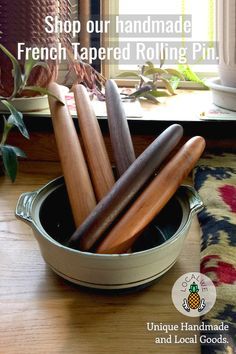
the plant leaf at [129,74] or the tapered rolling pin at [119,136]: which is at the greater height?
the plant leaf at [129,74]

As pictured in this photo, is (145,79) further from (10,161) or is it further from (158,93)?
(10,161)

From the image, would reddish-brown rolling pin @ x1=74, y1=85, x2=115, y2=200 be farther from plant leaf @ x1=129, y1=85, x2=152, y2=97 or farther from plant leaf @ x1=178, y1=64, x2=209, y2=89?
plant leaf @ x1=178, y1=64, x2=209, y2=89

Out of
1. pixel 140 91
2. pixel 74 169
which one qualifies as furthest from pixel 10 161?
pixel 140 91

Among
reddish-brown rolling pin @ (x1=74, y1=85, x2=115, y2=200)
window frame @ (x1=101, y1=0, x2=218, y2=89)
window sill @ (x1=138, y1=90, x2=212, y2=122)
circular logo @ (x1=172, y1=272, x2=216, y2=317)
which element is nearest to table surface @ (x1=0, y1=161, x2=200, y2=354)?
circular logo @ (x1=172, y1=272, x2=216, y2=317)

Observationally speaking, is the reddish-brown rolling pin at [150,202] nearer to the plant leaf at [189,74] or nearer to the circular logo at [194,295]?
the circular logo at [194,295]

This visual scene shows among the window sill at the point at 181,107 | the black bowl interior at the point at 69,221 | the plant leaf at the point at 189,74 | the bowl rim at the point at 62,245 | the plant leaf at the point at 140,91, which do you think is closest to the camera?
the bowl rim at the point at 62,245

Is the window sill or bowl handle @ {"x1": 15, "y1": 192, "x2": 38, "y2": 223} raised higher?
the window sill

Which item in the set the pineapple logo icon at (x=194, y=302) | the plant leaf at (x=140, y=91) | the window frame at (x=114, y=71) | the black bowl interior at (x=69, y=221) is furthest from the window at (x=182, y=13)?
the pineapple logo icon at (x=194, y=302)

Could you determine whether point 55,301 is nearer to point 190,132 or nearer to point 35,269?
point 35,269
